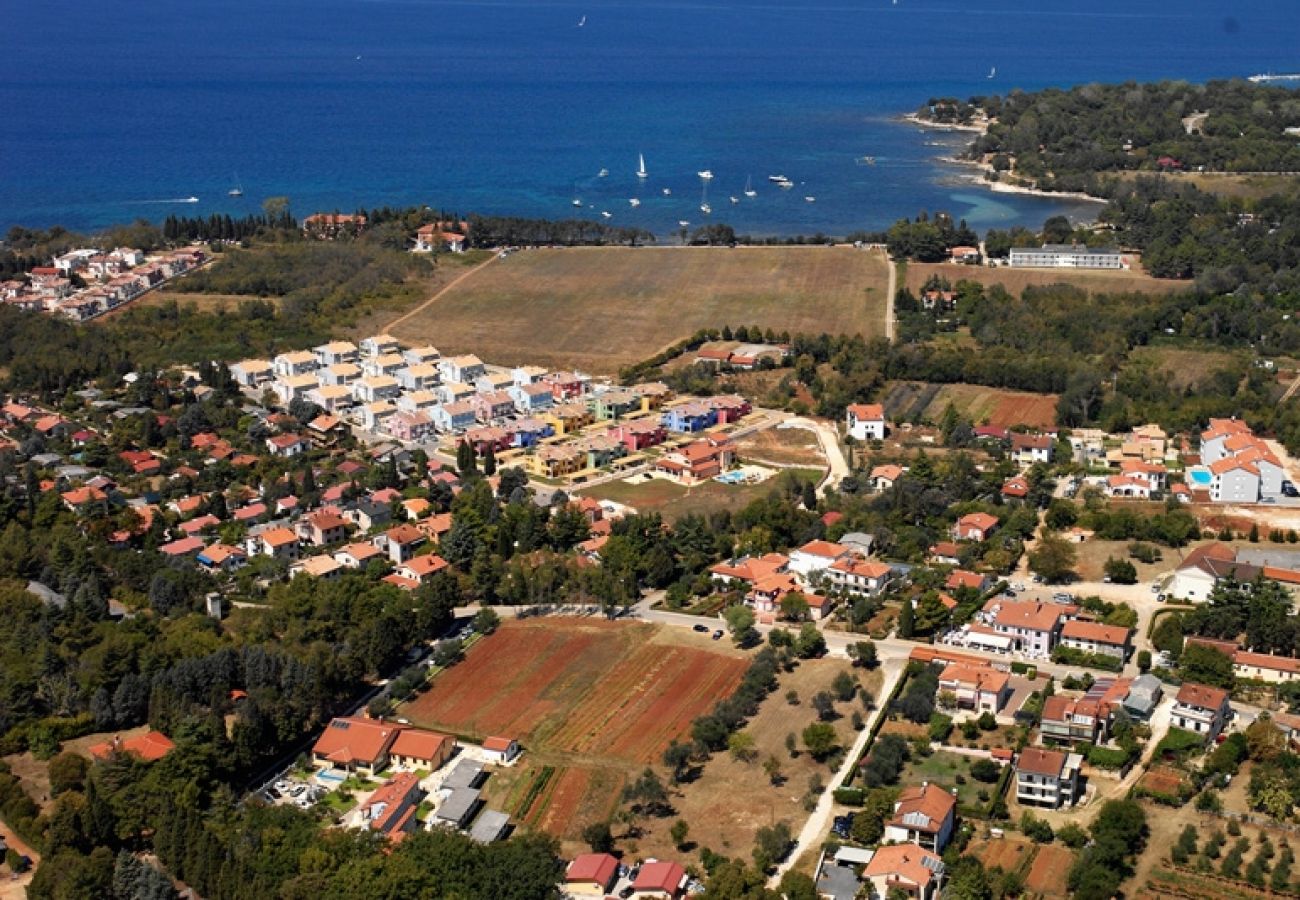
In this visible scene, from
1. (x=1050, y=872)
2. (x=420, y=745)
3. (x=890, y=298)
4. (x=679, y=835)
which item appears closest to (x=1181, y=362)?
(x=890, y=298)

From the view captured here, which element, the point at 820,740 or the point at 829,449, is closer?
the point at 820,740

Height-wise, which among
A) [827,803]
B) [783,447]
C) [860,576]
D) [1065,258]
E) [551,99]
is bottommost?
[827,803]

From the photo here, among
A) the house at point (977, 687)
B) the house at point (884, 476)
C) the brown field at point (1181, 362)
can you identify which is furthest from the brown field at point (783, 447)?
the house at point (977, 687)

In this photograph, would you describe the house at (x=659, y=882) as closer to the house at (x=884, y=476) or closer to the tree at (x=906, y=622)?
the tree at (x=906, y=622)

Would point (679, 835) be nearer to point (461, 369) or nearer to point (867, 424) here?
point (867, 424)

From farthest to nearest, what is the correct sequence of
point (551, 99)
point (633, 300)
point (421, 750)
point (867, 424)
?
point (551, 99), point (633, 300), point (867, 424), point (421, 750)
